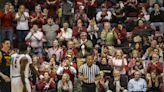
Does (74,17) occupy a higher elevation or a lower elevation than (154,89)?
higher

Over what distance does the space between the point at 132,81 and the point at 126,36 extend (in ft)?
12.0

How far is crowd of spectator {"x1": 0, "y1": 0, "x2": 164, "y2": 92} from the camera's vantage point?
16.3m

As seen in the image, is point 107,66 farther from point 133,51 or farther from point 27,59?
point 27,59

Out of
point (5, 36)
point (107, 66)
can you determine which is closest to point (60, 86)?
point (107, 66)

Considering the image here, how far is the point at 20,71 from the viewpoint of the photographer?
14.3m

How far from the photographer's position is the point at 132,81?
16375 millimetres

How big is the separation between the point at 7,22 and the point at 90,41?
118 inches

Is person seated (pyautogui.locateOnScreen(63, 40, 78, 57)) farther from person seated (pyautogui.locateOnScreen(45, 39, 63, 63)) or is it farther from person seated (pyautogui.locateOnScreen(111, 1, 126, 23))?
person seated (pyautogui.locateOnScreen(111, 1, 126, 23))

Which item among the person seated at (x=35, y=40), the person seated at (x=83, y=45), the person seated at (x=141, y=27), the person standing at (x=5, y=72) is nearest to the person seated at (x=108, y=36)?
the person seated at (x=83, y=45)

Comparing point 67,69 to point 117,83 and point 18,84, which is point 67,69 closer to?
point 117,83

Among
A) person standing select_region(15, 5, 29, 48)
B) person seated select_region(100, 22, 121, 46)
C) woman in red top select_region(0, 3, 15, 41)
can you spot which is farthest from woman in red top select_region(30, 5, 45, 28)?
person seated select_region(100, 22, 121, 46)

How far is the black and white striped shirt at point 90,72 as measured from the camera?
16.1 meters

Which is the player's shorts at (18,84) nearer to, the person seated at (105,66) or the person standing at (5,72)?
the person standing at (5,72)

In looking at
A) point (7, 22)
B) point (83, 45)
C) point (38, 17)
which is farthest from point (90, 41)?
point (7, 22)
